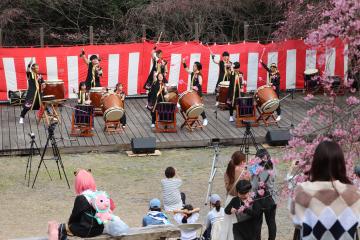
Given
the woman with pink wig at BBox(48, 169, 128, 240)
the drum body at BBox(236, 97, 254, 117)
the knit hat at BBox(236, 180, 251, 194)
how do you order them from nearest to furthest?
the woman with pink wig at BBox(48, 169, 128, 240)
the knit hat at BBox(236, 180, 251, 194)
the drum body at BBox(236, 97, 254, 117)

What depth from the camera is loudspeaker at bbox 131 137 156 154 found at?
15.5 meters

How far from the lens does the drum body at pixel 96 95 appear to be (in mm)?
17875

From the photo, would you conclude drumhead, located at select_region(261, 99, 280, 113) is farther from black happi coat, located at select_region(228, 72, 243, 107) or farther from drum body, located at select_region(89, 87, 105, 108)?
drum body, located at select_region(89, 87, 105, 108)

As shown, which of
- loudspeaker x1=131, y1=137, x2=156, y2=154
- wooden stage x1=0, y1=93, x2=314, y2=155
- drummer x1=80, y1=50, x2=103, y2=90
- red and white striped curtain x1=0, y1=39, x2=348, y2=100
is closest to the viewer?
loudspeaker x1=131, y1=137, x2=156, y2=154

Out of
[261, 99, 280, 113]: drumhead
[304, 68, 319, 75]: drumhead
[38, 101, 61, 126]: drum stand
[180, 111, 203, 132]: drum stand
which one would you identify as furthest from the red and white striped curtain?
[180, 111, 203, 132]: drum stand

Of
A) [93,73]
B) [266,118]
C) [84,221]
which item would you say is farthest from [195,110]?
[84,221]

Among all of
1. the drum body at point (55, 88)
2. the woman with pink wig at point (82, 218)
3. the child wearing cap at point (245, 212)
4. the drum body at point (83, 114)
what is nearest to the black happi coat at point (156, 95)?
the drum body at point (83, 114)

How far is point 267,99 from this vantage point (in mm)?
17234

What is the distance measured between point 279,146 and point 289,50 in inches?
218

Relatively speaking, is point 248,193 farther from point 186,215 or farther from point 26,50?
point 26,50

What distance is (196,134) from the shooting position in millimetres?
16875

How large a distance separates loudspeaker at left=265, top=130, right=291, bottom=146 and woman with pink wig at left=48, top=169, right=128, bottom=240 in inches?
373

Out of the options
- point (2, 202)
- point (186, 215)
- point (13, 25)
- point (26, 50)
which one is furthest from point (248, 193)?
point (13, 25)

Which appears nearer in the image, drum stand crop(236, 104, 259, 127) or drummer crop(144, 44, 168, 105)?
drum stand crop(236, 104, 259, 127)
